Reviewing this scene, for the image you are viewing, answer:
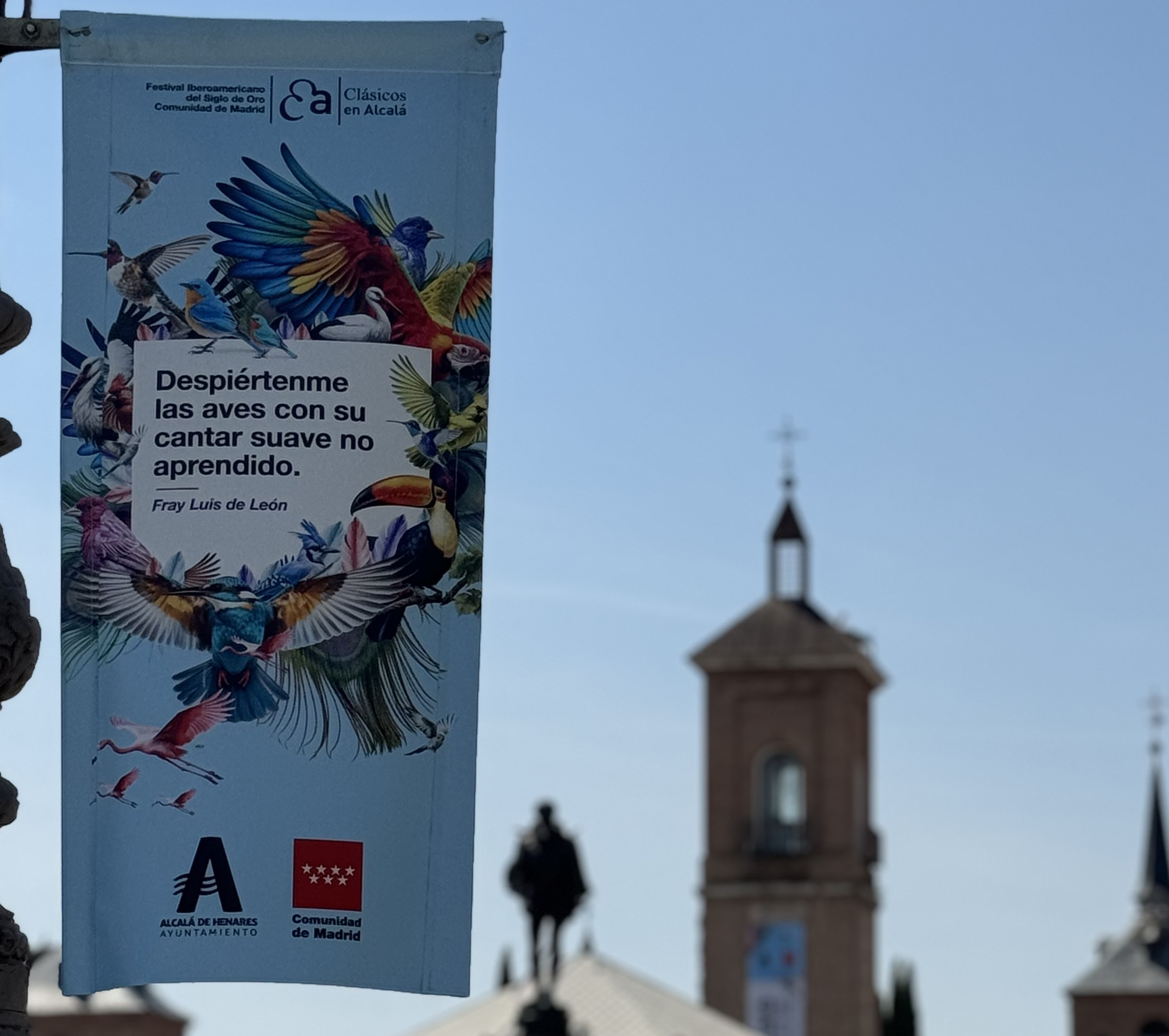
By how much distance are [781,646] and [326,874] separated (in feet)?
252

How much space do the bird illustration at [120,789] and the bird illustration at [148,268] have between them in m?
1.07

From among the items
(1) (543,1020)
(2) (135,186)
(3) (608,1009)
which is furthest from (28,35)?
(3) (608,1009)

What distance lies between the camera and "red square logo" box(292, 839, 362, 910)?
7363 mm

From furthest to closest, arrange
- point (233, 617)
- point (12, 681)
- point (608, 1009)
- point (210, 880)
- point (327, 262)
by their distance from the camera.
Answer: point (608, 1009)
point (327, 262)
point (233, 617)
point (210, 880)
point (12, 681)

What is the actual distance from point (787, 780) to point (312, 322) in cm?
7750

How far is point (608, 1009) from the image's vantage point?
236 feet

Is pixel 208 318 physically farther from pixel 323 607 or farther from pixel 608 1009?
pixel 608 1009

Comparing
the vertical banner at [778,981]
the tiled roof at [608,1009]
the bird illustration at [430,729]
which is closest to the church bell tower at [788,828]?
the vertical banner at [778,981]

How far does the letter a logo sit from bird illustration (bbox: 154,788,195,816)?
0.08 metres

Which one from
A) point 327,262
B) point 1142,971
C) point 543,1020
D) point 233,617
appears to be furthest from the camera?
→ point 1142,971

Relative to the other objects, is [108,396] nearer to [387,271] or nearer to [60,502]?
[60,502]

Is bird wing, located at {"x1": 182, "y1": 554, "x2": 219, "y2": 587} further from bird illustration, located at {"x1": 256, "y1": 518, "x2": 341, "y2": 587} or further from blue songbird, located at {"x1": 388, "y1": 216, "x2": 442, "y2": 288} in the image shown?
blue songbird, located at {"x1": 388, "y1": 216, "x2": 442, "y2": 288}

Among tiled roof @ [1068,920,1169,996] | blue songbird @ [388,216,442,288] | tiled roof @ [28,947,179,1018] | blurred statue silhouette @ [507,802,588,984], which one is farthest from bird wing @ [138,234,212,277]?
tiled roof @ [1068,920,1169,996]

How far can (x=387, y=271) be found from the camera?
Result: 24.7 feet
